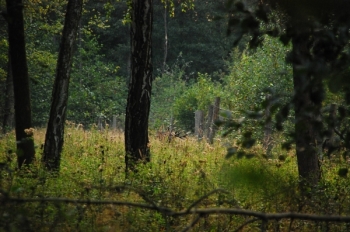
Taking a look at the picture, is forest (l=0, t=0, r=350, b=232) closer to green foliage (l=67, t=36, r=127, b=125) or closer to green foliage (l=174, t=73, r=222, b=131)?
green foliage (l=174, t=73, r=222, b=131)

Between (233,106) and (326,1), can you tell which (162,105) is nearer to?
(233,106)

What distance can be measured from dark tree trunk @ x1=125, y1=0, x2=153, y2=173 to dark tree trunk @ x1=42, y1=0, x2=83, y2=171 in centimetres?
125

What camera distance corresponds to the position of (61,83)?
40.0 ft

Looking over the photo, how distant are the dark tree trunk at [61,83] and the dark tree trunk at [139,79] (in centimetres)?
125

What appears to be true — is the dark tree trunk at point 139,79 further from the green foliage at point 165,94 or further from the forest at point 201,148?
the green foliage at point 165,94

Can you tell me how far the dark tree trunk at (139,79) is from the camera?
37.0 feet

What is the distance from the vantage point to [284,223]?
7.80m

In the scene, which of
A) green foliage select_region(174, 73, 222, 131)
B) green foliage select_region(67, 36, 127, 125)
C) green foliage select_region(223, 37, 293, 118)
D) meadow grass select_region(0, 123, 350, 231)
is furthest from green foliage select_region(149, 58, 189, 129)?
meadow grass select_region(0, 123, 350, 231)

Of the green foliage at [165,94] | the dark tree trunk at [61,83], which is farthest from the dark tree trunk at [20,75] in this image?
the green foliage at [165,94]

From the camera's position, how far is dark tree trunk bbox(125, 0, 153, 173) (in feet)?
37.0

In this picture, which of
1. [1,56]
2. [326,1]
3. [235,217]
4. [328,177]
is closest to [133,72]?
[328,177]

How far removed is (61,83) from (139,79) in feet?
5.35

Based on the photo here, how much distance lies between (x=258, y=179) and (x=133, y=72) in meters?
8.20

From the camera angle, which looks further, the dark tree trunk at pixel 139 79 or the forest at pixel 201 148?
the dark tree trunk at pixel 139 79
